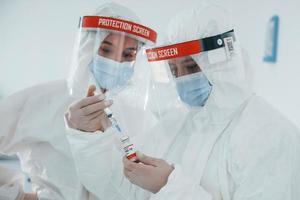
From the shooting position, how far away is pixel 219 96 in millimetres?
1183

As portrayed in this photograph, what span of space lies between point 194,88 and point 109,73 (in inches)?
12.6

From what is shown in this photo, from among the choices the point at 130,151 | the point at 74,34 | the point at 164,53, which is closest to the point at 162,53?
the point at 164,53

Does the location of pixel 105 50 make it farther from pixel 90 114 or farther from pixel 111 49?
pixel 90 114

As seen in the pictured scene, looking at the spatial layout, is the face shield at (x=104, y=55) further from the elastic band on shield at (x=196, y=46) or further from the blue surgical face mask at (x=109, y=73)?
the elastic band on shield at (x=196, y=46)

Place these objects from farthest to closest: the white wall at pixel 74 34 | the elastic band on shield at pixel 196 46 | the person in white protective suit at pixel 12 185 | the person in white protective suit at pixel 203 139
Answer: the white wall at pixel 74 34
the person in white protective suit at pixel 12 185
the elastic band on shield at pixel 196 46
the person in white protective suit at pixel 203 139

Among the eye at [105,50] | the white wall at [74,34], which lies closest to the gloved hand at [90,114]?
the eye at [105,50]

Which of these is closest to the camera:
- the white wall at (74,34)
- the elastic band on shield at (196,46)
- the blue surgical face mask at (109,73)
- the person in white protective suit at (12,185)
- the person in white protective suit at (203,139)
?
the person in white protective suit at (203,139)

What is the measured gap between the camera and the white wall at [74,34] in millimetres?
2057

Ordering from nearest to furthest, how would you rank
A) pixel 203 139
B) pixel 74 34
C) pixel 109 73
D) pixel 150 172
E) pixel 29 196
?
pixel 150 172
pixel 203 139
pixel 109 73
pixel 29 196
pixel 74 34

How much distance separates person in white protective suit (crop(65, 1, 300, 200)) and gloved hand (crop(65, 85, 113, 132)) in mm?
52

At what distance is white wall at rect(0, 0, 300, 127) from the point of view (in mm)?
2057

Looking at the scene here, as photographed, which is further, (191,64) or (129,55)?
(129,55)

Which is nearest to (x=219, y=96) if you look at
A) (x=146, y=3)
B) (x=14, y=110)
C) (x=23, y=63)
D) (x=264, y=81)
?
(x=14, y=110)

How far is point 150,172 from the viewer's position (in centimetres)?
107
